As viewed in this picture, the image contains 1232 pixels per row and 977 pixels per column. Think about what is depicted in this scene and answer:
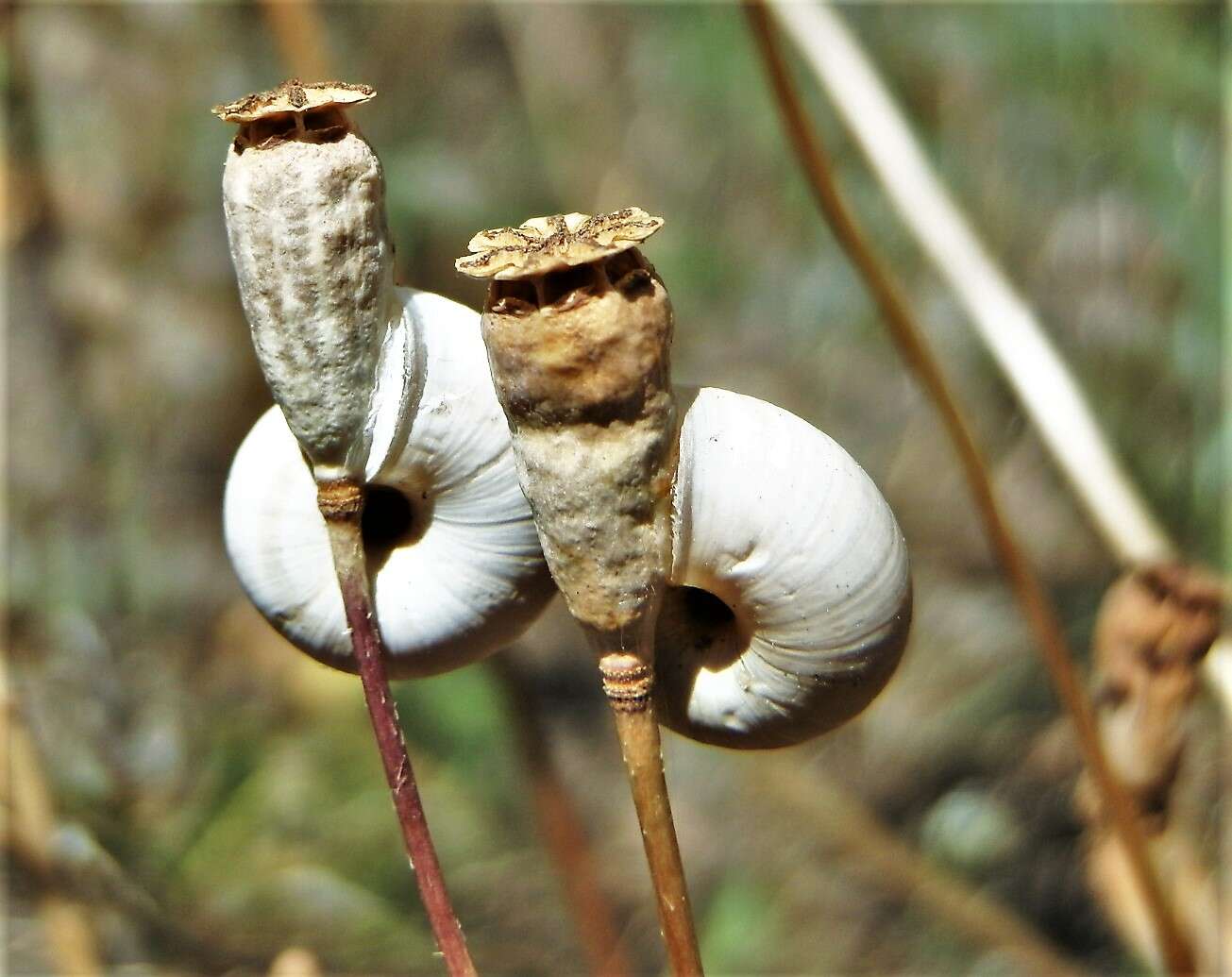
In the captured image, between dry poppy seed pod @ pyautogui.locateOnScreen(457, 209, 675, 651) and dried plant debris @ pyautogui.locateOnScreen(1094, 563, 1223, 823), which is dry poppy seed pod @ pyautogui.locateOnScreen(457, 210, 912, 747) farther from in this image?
dried plant debris @ pyautogui.locateOnScreen(1094, 563, 1223, 823)

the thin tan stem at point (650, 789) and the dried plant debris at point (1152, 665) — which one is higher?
the thin tan stem at point (650, 789)

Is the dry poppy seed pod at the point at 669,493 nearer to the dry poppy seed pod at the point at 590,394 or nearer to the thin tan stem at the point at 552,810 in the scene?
the dry poppy seed pod at the point at 590,394

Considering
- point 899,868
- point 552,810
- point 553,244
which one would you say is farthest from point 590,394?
point 899,868

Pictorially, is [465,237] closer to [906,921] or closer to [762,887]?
[762,887]

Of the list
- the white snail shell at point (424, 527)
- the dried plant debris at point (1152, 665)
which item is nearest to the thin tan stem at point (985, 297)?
the dried plant debris at point (1152, 665)

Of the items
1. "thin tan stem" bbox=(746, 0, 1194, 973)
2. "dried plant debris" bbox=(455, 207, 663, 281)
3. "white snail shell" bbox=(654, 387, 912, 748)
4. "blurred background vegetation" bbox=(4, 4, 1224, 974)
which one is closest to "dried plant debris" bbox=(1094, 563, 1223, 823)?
"thin tan stem" bbox=(746, 0, 1194, 973)

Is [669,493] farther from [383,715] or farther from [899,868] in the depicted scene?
[899,868]
